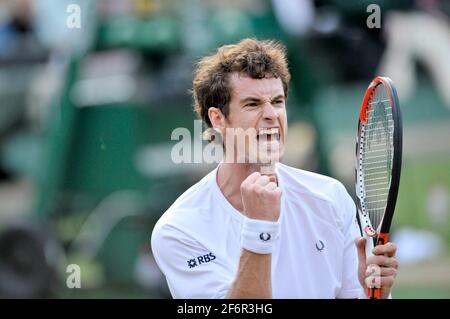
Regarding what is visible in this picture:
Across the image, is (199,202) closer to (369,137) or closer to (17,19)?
(369,137)

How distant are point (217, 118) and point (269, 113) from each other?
341 mm

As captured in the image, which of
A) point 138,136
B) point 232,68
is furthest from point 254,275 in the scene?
point 138,136

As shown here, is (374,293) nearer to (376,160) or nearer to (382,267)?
(382,267)

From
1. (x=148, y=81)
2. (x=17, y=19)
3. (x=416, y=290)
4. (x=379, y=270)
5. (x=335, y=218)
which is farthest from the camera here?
(x=17, y=19)

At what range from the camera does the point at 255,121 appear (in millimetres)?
4238

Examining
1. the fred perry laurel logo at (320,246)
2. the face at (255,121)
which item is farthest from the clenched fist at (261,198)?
the fred perry laurel logo at (320,246)

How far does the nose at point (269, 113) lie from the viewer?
13.8 ft

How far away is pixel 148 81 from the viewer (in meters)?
11.7

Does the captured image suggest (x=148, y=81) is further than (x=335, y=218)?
Yes

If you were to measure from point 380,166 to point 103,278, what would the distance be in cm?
696

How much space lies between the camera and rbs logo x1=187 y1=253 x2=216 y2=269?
4281 millimetres

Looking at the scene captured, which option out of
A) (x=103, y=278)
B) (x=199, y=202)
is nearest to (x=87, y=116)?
(x=103, y=278)

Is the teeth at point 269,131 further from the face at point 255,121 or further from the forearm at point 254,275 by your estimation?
the forearm at point 254,275

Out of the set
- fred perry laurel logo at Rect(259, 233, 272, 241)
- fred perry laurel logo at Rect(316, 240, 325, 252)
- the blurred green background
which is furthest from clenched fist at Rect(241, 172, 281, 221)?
the blurred green background
